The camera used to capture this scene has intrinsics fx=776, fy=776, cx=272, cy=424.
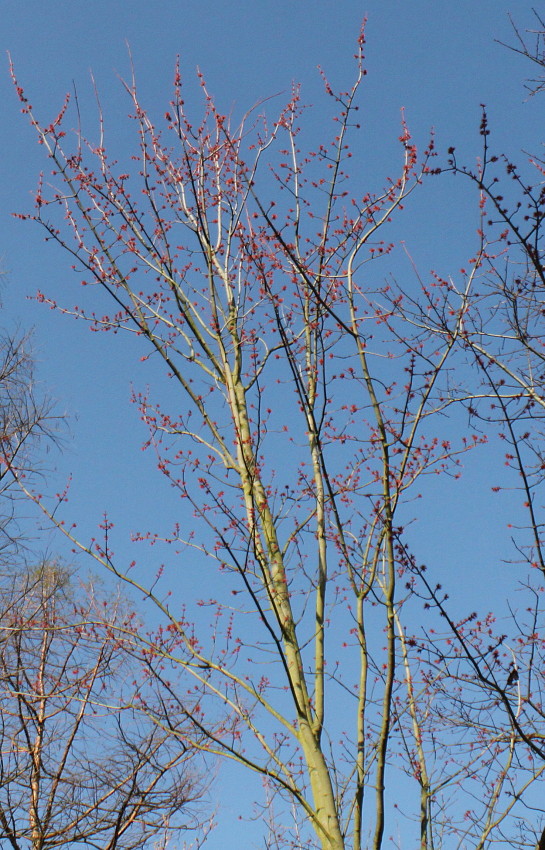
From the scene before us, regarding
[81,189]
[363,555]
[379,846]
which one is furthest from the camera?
[81,189]

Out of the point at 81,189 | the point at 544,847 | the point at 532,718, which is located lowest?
the point at 544,847

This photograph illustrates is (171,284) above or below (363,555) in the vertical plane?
above

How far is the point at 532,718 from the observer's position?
495cm

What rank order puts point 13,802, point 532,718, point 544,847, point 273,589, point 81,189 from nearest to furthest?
point 544,847 < point 273,589 < point 532,718 < point 81,189 < point 13,802

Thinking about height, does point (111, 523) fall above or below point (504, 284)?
below

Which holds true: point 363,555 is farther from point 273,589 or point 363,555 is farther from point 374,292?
point 374,292

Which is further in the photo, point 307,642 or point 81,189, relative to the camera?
point 81,189

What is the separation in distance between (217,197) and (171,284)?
1027 mm

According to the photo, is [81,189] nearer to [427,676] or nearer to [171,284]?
[171,284]

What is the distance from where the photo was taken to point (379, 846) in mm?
3336

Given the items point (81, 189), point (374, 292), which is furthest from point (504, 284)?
point (81, 189)

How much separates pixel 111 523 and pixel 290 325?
1.79 metres

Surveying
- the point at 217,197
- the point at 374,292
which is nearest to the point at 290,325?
the point at 374,292

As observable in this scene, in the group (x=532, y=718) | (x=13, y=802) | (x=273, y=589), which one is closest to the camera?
(x=273, y=589)
